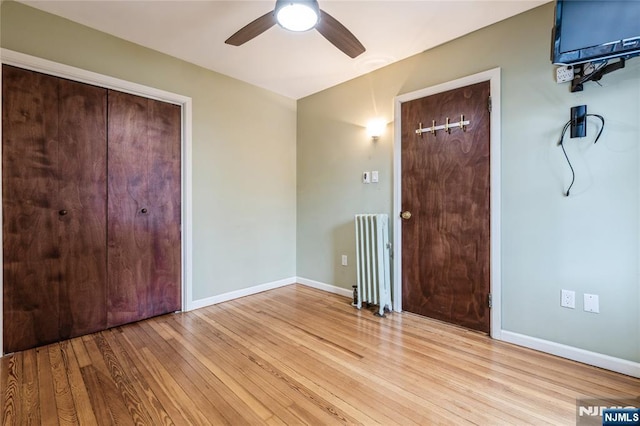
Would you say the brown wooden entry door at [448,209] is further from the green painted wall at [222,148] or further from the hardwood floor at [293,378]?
the green painted wall at [222,148]

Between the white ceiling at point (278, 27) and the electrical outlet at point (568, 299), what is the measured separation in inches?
74.6

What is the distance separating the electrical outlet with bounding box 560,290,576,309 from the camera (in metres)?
1.98

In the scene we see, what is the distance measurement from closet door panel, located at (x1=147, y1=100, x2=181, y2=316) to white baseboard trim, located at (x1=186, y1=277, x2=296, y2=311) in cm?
17

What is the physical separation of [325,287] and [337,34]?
271 centimetres

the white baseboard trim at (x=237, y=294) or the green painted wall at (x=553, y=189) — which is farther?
the white baseboard trim at (x=237, y=294)

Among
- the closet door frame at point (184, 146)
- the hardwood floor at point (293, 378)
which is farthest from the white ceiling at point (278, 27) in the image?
the hardwood floor at point (293, 378)

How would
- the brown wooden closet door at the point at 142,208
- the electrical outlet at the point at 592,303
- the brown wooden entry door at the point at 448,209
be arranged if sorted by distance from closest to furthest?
the electrical outlet at the point at 592,303
the brown wooden entry door at the point at 448,209
the brown wooden closet door at the point at 142,208

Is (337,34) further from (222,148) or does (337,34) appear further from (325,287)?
(325,287)

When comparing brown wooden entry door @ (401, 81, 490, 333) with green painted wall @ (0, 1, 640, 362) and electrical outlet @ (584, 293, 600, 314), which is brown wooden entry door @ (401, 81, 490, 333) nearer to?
green painted wall @ (0, 1, 640, 362)

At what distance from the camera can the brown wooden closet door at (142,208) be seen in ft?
8.19

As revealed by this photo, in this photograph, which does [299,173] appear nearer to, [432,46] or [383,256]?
[383,256]

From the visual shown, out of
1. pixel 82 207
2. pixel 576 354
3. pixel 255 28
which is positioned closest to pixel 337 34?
pixel 255 28

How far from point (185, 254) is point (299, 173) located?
1781 millimetres

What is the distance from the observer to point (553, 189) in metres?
2.05
